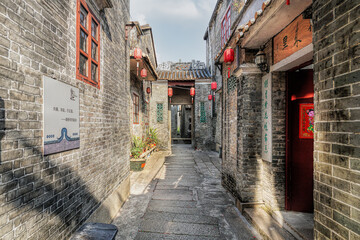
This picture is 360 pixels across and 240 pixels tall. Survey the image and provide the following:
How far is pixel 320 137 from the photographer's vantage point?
5.52 ft

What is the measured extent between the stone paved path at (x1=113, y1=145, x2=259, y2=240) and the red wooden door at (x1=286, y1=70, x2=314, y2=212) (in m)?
1.00

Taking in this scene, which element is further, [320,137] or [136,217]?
[136,217]

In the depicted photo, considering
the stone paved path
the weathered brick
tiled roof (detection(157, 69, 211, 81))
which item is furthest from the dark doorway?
the weathered brick

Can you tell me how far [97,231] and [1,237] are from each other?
33.2 inches

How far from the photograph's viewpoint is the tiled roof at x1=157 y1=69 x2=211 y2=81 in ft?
40.2

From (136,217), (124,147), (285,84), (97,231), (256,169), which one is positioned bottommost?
(136,217)

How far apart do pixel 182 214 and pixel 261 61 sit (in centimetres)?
335

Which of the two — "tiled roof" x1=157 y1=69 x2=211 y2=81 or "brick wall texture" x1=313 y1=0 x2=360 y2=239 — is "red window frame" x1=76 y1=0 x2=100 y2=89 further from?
"tiled roof" x1=157 y1=69 x2=211 y2=81

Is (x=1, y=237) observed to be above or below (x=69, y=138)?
below

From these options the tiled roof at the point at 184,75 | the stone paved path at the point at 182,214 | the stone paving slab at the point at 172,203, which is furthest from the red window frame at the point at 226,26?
the stone paving slab at the point at 172,203

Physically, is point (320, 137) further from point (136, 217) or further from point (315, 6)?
point (136, 217)

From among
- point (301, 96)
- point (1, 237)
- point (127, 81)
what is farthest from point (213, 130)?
point (1, 237)

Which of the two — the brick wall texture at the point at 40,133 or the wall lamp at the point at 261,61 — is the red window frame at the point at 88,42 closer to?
the brick wall texture at the point at 40,133

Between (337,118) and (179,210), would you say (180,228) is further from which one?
(337,118)
